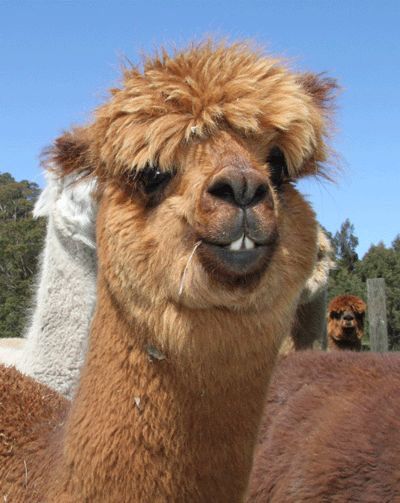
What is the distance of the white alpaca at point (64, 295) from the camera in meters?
4.35

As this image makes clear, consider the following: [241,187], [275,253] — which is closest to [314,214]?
[275,253]

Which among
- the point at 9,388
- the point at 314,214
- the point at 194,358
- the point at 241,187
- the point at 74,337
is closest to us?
the point at 241,187

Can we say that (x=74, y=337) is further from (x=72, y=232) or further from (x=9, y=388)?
(x=9, y=388)

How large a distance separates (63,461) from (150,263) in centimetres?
78

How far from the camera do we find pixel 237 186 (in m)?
2.17

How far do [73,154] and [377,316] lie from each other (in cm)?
636

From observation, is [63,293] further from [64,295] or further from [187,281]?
[187,281]

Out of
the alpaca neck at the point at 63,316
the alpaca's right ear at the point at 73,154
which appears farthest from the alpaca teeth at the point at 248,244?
the alpaca neck at the point at 63,316

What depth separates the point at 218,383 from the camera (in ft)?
7.76


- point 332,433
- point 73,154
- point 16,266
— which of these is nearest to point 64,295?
point 73,154

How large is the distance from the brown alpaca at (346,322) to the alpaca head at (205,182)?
8673mm

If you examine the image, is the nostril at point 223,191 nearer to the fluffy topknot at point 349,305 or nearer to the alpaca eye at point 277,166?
the alpaca eye at point 277,166

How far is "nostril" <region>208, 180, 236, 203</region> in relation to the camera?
7.16ft

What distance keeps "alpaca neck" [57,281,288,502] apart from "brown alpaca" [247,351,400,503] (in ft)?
3.55
